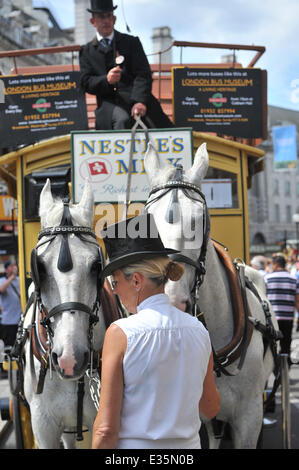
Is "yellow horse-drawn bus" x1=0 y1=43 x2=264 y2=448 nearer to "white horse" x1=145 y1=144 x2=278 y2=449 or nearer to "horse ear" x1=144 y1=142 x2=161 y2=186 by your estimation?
"white horse" x1=145 y1=144 x2=278 y2=449

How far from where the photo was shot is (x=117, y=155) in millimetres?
4570

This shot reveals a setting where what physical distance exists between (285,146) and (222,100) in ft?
47.1

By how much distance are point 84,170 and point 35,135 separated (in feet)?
2.95

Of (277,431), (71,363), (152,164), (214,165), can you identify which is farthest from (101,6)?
(277,431)

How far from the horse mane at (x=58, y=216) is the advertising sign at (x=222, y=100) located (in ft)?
7.07

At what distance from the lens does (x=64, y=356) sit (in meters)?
2.70

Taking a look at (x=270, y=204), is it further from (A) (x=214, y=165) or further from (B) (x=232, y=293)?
(B) (x=232, y=293)

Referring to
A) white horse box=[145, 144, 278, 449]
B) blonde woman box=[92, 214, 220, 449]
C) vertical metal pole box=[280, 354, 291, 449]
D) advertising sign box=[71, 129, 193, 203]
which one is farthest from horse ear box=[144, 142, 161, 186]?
vertical metal pole box=[280, 354, 291, 449]

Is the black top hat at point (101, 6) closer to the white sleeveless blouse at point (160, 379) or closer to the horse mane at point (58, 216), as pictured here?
the horse mane at point (58, 216)
